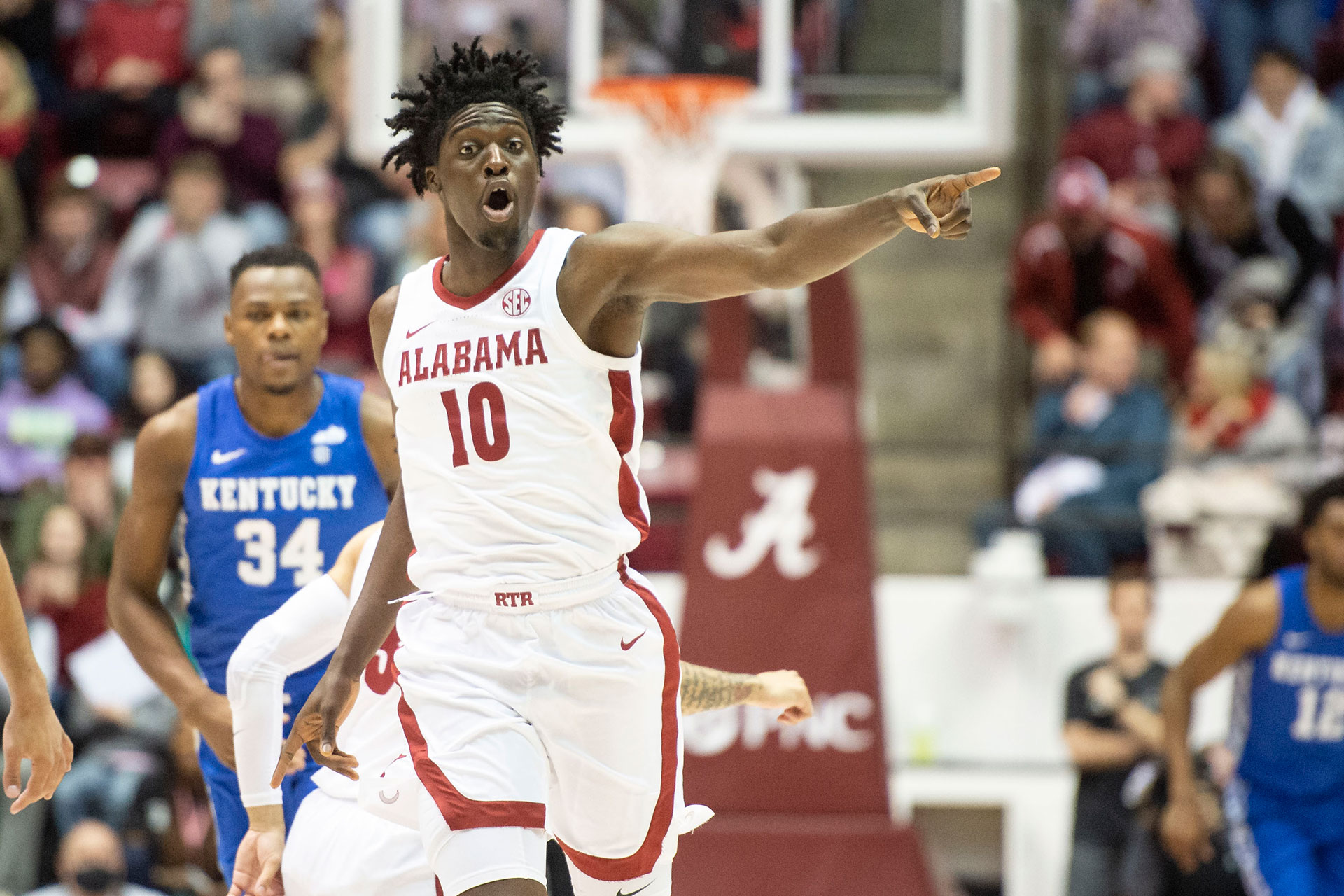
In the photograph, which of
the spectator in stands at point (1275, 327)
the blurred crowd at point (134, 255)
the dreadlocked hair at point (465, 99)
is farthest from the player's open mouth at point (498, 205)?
the spectator in stands at point (1275, 327)

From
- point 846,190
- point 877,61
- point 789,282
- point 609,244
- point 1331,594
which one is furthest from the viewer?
point 846,190

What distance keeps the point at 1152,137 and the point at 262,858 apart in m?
7.69

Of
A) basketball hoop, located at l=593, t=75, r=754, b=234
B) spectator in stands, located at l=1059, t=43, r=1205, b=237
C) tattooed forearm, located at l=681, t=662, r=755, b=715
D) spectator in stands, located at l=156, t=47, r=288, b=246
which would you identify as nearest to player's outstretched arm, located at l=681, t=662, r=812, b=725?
tattooed forearm, located at l=681, t=662, r=755, b=715

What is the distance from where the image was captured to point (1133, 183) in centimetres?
1009

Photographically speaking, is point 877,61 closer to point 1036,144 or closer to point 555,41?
point 555,41

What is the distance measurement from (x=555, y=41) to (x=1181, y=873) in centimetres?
468

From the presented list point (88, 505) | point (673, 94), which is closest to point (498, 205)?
point (673, 94)

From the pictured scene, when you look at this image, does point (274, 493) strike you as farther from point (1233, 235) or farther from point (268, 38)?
point (268, 38)

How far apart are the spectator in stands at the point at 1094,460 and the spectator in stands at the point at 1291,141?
168 centimetres

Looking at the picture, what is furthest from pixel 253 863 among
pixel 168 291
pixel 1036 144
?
pixel 1036 144

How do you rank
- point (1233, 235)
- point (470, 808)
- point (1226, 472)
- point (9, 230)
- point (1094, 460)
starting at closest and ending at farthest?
point (470, 808)
point (1226, 472)
point (1094, 460)
point (1233, 235)
point (9, 230)

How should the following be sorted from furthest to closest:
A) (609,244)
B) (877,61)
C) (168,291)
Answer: (168,291)
(877,61)
(609,244)

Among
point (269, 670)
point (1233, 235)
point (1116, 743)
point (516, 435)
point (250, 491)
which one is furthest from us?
point (1233, 235)

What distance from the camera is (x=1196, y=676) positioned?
6.39 meters
